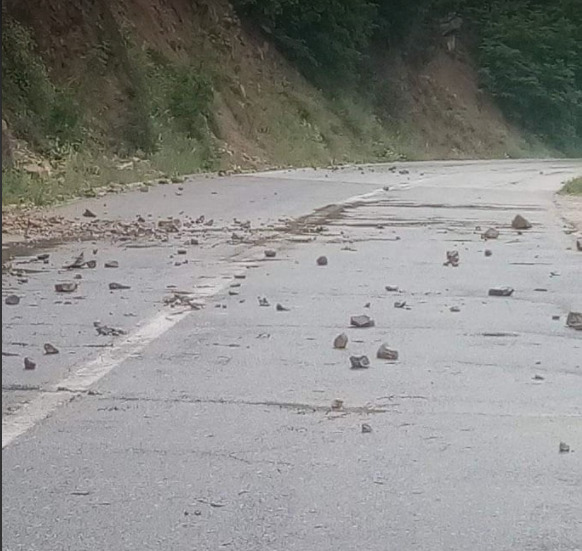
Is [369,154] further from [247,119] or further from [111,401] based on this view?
[111,401]

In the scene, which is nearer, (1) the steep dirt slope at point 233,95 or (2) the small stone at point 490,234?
(2) the small stone at point 490,234

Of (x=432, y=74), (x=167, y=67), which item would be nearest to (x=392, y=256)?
(x=167, y=67)

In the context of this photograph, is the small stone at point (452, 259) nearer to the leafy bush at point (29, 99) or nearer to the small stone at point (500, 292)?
the small stone at point (500, 292)

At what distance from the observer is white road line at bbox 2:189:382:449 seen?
5.92 meters

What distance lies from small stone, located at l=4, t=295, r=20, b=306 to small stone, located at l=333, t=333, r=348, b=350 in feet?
8.37

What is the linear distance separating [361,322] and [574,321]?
4.52 feet

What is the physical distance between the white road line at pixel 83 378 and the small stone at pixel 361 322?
3.76 feet

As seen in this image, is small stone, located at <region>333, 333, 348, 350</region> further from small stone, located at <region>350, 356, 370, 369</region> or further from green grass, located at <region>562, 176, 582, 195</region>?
green grass, located at <region>562, 176, 582, 195</region>

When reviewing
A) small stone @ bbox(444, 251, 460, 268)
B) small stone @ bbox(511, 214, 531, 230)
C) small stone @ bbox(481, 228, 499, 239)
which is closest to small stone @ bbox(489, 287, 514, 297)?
small stone @ bbox(444, 251, 460, 268)

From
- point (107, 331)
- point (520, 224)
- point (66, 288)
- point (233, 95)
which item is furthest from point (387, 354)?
point (233, 95)

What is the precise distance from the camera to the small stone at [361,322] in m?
8.49

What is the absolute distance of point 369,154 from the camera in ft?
135

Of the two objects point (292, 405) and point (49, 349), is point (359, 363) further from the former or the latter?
point (49, 349)

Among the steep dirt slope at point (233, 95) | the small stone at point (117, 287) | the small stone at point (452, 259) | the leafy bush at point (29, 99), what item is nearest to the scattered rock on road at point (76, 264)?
the small stone at point (117, 287)
